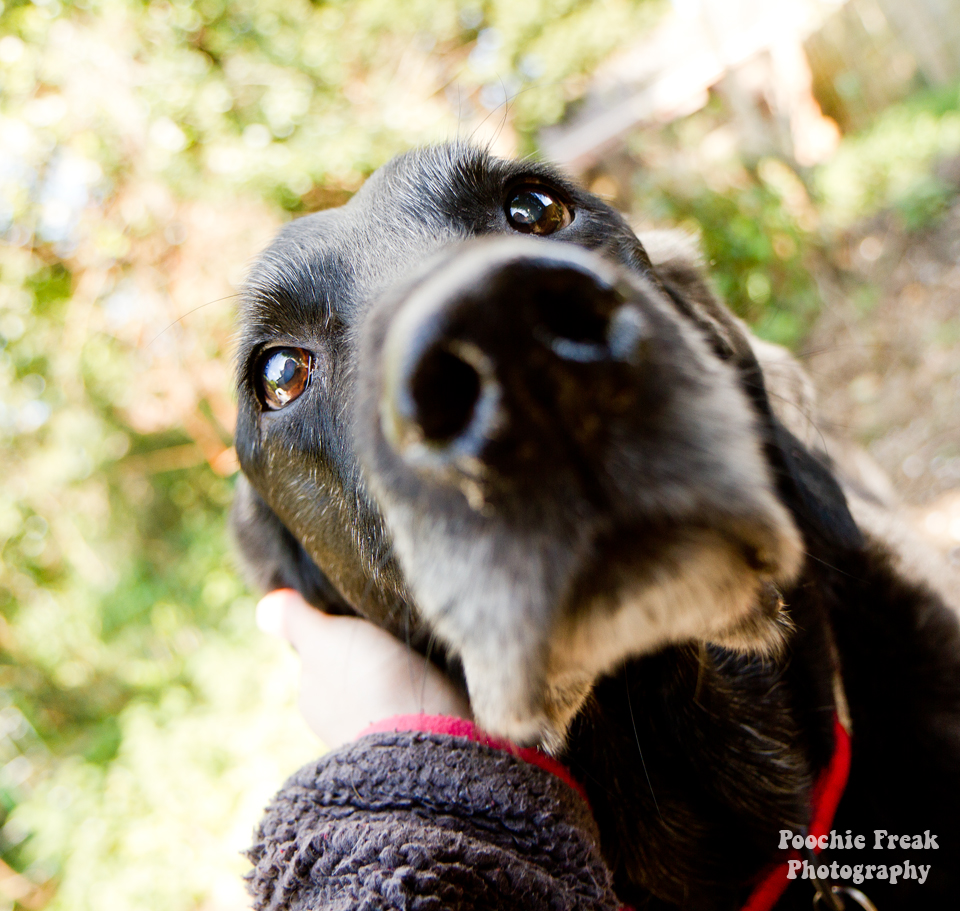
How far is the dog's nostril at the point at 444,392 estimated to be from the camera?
789 mm

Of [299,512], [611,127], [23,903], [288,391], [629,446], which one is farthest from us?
[611,127]

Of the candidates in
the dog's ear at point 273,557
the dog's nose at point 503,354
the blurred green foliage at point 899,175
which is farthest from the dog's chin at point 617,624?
the blurred green foliage at point 899,175

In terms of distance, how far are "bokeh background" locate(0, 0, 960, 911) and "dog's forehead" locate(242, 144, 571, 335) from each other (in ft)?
12.7

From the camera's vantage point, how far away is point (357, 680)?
174 centimetres

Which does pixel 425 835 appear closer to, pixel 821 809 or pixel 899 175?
pixel 821 809

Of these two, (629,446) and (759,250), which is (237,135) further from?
(629,446)

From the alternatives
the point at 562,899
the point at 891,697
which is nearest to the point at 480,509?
the point at 562,899

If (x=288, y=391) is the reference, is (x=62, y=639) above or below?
below

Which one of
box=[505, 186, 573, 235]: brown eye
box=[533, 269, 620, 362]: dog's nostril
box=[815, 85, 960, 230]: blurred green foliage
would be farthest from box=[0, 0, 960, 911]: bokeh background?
box=[533, 269, 620, 362]: dog's nostril

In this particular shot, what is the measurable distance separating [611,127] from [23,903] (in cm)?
980

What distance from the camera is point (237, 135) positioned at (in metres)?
6.15

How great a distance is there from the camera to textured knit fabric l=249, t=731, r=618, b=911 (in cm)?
115

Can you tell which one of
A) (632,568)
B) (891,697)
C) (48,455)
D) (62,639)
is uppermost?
(632,568)

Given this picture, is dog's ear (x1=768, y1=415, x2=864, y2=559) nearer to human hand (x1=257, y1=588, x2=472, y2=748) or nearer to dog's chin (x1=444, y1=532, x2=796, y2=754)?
dog's chin (x1=444, y1=532, x2=796, y2=754)
